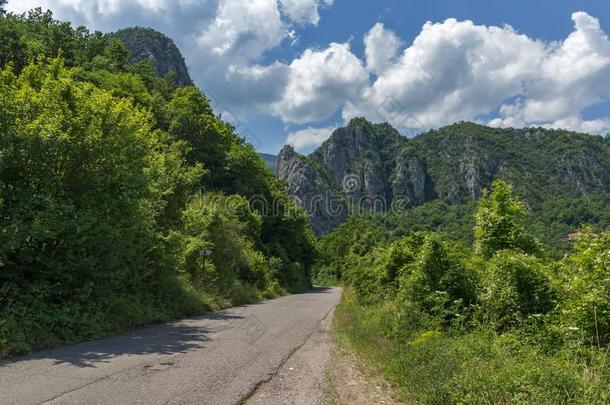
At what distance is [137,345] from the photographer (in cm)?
1111

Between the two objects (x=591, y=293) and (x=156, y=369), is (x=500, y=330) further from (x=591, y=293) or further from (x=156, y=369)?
(x=156, y=369)

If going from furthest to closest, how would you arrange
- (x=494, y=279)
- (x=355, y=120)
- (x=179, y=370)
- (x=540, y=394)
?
1. (x=355, y=120)
2. (x=494, y=279)
3. (x=179, y=370)
4. (x=540, y=394)

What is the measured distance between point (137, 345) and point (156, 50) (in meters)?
134

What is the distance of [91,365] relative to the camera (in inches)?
345

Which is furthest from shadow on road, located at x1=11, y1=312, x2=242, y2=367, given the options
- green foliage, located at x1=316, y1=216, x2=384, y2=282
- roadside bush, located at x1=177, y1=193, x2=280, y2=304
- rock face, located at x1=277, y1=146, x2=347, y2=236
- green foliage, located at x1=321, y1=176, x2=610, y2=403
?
rock face, located at x1=277, y1=146, x2=347, y2=236

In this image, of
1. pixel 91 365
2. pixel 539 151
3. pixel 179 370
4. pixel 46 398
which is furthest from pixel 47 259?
pixel 539 151

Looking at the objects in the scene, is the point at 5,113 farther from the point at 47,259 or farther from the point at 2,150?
the point at 47,259

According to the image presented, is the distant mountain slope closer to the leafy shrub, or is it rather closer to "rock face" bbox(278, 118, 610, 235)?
"rock face" bbox(278, 118, 610, 235)

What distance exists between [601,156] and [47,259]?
474ft

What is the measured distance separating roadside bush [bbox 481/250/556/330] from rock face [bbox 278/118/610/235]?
3748 inches

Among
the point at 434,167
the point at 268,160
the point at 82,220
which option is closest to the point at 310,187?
the point at 268,160

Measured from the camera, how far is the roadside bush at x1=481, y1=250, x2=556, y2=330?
953cm

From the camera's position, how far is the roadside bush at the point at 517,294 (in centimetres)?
953

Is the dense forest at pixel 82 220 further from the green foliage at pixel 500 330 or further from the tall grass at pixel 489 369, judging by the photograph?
the tall grass at pixel 489 369
